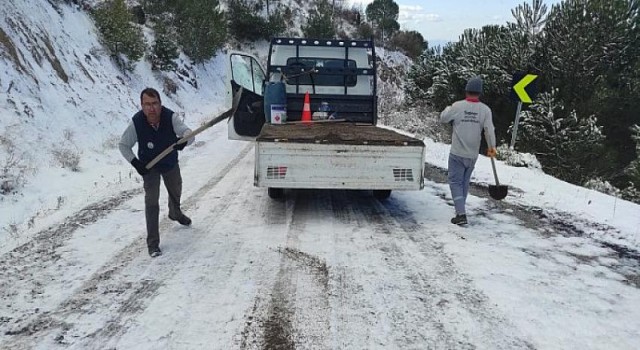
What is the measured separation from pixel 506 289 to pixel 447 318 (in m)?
0.79

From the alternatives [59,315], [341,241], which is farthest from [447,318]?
[59,315]

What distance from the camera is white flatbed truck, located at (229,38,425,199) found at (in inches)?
225

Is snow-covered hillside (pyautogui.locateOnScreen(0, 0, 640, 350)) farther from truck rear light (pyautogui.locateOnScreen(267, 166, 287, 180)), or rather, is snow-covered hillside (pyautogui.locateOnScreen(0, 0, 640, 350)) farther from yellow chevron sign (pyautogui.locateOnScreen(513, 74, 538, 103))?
yellow chevron sign (pyautogui.locateOnScreen(513, 74, 538, 103))

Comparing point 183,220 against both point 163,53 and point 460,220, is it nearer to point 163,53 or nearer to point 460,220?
point 460,220

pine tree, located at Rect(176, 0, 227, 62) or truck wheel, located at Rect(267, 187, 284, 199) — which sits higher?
pine tree, located at Rect(176, 0, 227, 62)

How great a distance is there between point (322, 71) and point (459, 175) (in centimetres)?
387

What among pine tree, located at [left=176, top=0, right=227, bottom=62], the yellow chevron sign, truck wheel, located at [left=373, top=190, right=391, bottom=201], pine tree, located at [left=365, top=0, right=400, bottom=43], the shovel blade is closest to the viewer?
the shovel blade

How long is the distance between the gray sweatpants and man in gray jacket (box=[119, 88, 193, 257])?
3.15m

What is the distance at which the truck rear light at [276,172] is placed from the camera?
5.73m

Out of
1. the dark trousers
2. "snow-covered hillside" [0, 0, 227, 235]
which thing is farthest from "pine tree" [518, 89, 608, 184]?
the dark trousers

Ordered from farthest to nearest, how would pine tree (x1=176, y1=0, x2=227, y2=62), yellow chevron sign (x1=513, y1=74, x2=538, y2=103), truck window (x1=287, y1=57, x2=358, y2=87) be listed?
pine tree (x1=176, y1=0, x2=227, y2=62) → yellow chevron sign (x1=513, y1=74, x2=538, y2=103) → truck window (x1=287, y1=57, x2=358, y2=87)

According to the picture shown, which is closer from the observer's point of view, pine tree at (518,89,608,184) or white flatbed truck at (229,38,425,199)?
white flatbed truck at (229,38,425,199)

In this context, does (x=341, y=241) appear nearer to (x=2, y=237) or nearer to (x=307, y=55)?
(x=2, y=237)

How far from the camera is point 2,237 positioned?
4906 millimetres
